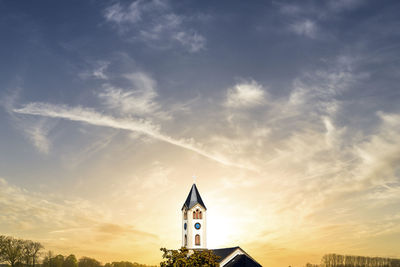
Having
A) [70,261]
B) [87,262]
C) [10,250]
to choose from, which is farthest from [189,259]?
[87,262]

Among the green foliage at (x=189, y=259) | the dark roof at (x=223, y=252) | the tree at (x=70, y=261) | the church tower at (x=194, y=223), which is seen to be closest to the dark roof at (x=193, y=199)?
the church tower at (x=194, y=223)

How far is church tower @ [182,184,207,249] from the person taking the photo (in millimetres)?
86125

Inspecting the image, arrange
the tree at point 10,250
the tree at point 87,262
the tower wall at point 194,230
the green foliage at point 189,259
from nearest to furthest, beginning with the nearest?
1. the green foliage at point 189,259
2. the tower wall at point 194,230
3. the tree at point 10,250
4. the tree at point 87,262

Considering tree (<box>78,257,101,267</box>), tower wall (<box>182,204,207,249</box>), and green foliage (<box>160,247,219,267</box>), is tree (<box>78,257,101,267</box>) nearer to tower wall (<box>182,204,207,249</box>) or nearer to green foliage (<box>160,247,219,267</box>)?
tower wall (<box>182,204,207,249</box>)

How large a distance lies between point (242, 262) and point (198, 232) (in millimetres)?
12371

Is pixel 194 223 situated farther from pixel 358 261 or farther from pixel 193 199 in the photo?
pixel 358 261

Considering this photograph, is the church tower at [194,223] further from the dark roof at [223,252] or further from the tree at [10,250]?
the tree at [10,250]

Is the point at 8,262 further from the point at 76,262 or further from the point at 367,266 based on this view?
the point at 367,266

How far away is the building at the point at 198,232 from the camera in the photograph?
271 ft

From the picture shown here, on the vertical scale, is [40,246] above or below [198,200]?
below

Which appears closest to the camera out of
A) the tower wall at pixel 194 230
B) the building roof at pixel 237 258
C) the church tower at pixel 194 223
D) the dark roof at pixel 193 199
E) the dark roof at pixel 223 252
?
the building roof at pixel 237 258

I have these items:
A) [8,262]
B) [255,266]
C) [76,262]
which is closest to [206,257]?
[255,266]

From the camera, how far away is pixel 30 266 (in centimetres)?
12062

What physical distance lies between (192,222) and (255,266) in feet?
56.7
